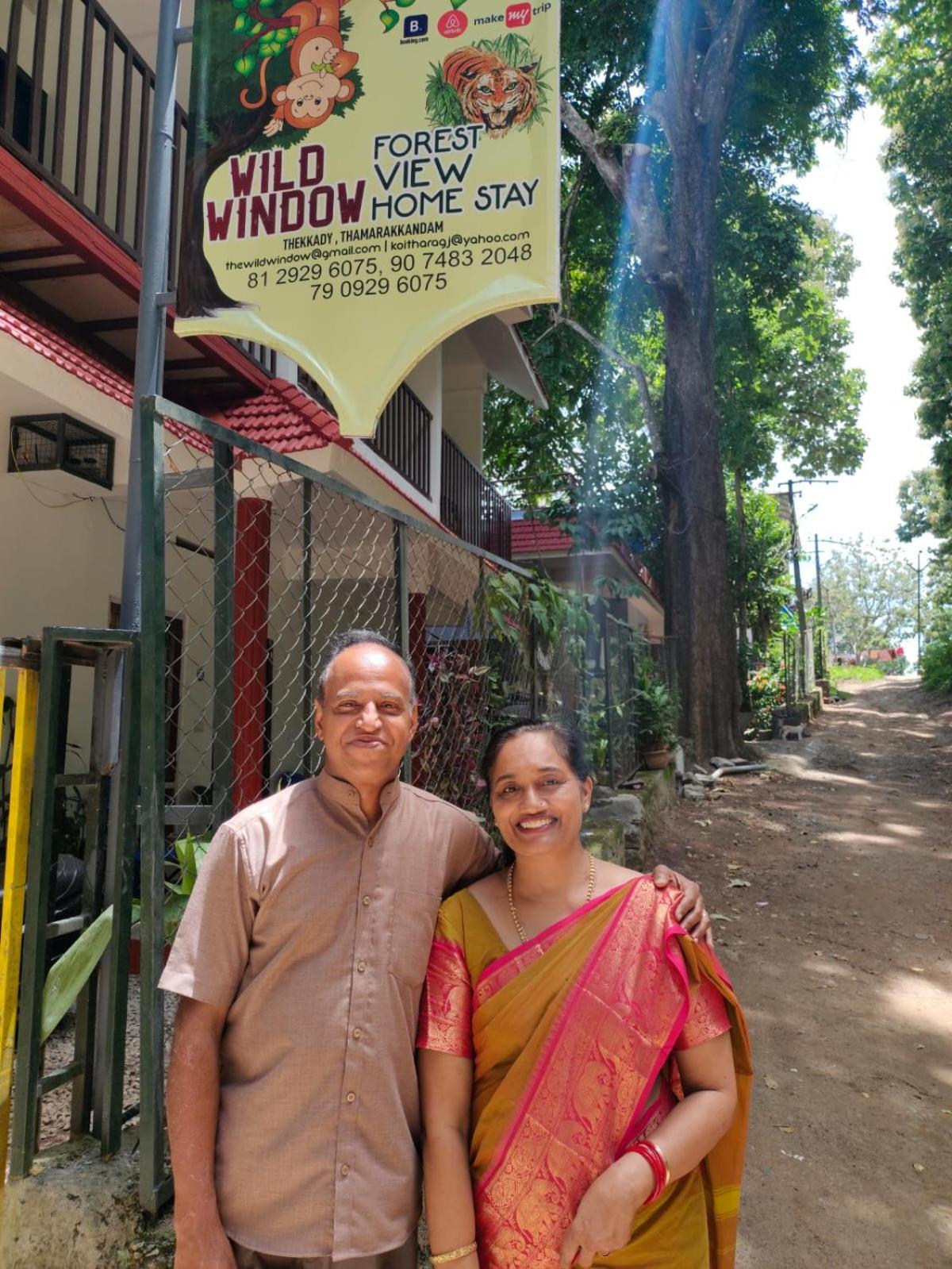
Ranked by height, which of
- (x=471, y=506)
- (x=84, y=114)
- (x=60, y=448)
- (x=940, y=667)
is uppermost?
(x=84, y=114)

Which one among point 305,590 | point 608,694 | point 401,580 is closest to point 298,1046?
point 305,590

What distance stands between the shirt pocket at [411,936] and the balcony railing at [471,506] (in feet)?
29.9

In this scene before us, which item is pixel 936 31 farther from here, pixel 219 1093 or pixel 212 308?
pixel 219 1093

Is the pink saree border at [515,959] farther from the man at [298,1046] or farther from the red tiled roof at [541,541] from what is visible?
the red tiled roof at [541,541]

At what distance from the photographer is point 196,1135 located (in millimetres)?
1399

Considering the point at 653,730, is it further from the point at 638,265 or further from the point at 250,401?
the point at 638,265

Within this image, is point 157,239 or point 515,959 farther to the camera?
point 157,239

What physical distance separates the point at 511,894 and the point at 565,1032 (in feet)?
0.86

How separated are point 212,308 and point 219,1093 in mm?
1988

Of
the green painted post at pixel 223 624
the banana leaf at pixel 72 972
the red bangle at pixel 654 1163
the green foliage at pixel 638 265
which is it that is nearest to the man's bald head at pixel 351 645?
the green painted post at pixel 223 624

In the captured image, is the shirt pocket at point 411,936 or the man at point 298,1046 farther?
the shirt pocket at point 411,936

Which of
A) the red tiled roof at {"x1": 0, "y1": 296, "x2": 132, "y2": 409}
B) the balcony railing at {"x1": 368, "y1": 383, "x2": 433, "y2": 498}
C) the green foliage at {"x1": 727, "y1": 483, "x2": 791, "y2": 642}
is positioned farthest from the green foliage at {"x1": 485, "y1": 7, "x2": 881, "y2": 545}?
the red tiled roof at {"x1": 0, "y1": 296, "x2": 132, "y2": 409}

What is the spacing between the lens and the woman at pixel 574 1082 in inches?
58.0

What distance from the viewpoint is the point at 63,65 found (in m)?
4.78
